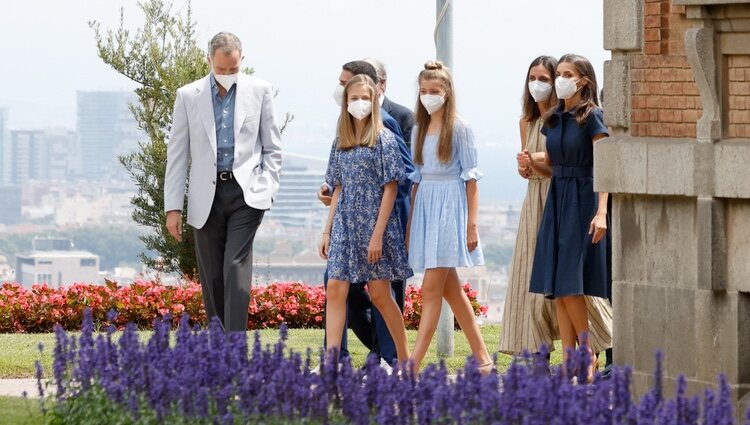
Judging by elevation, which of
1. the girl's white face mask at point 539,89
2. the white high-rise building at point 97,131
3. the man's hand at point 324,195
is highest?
the white high-rise building at point 97,131

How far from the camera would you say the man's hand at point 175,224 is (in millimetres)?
10812

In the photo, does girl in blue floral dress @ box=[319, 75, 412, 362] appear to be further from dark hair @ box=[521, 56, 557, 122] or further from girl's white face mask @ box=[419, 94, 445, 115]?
dark hair @ box=[521, 56, 557, 122]

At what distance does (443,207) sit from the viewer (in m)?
10.6

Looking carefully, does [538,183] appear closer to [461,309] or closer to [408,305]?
[461,309]

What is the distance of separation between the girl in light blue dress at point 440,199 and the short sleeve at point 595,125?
81cm

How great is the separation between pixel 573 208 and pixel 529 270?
88 centimetres

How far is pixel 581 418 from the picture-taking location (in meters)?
6.39

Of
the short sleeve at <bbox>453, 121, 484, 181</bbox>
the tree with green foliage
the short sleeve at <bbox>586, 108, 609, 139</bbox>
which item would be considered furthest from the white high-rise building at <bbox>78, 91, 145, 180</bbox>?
the short sleeve at <bbox>586, 108, 609, 139</bbox>

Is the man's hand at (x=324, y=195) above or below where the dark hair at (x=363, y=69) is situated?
below

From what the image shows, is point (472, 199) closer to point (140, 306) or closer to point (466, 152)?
point (466, 152)

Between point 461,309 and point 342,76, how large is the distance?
181 cm

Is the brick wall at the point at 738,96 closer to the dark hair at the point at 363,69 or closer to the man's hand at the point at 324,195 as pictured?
the dark hair at the point at 363,69

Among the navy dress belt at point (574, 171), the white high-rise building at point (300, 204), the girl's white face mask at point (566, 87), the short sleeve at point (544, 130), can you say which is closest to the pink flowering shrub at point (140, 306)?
the short sleeve at point (544, 130)

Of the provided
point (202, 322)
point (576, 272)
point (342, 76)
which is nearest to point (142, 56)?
point (202, 322)
